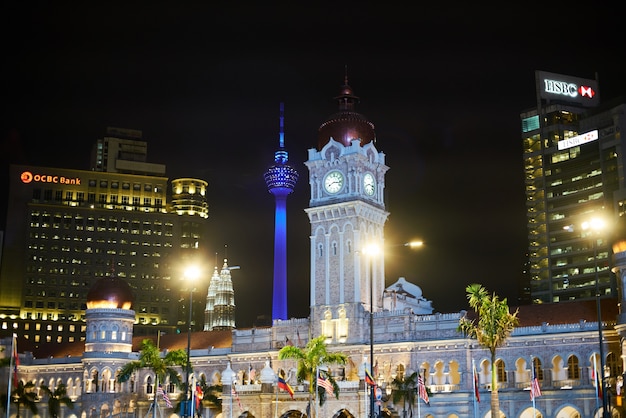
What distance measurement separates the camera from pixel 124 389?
121 m

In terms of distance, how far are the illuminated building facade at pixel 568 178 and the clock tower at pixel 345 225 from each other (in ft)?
212

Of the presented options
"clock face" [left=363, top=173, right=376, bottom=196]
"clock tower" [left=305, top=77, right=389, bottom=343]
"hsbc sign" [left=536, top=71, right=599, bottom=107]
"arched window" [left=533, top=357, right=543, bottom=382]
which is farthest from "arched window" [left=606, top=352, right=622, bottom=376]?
"hsbc sign" [left=536, top=71, right=599, bottom=107]

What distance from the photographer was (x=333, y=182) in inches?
4363

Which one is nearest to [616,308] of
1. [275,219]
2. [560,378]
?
[560,378]

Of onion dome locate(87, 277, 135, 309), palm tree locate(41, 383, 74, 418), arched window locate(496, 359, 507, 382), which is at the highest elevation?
onion dome locate(87, 277, 135, 309)

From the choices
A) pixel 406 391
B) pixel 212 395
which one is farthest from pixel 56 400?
pixel 406 391

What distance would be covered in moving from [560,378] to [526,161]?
96489 millimetres

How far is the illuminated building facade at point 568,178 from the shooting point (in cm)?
16600

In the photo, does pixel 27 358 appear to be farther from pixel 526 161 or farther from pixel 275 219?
pixel 526 161

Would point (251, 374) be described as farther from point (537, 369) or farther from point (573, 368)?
point (573, 368)

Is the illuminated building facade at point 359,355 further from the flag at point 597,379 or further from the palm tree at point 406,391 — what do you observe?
the palm tree at point 406,391

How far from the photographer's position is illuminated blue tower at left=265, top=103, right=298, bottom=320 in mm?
173250

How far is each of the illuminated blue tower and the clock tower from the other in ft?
198

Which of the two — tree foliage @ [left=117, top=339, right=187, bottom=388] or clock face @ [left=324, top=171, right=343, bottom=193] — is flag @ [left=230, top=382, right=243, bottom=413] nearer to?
tree foliage @ [left=117, top=339, right=187, bottom=388]
